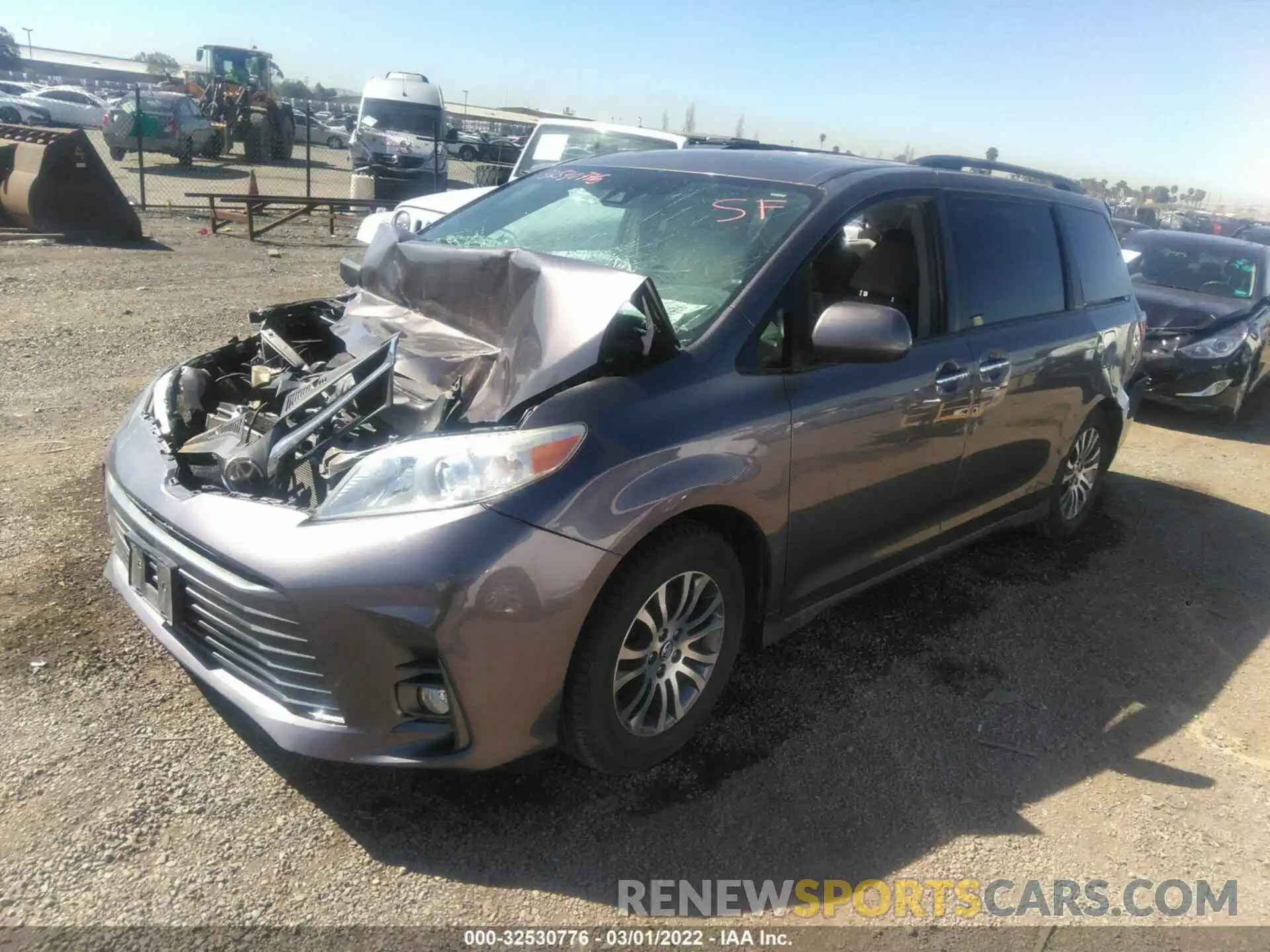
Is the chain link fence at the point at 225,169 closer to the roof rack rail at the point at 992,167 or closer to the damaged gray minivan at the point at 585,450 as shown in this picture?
the roof rack rail at the point at 992,167

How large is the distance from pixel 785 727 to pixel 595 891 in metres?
1.02

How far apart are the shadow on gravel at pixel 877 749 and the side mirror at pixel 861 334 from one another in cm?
130

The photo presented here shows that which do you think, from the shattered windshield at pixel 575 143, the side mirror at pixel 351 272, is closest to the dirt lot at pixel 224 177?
the shattered windshield at pixel 575 143

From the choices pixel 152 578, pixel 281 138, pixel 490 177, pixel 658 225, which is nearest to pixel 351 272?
pixel 658 225

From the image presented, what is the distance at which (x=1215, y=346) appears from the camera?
8.05 meters

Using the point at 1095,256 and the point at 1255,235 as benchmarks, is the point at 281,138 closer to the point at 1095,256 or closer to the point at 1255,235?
the point at 1255,235

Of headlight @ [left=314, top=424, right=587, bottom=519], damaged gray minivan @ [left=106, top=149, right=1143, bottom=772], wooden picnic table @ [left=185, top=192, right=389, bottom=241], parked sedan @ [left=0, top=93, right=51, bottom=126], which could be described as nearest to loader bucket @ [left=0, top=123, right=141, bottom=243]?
wooden picnic table @ [left=185, top=192, right=389, bottom=241]

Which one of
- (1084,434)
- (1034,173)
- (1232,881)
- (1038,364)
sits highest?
(1034,173)

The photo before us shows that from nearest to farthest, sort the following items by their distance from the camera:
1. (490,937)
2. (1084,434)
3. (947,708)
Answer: (490,937), (947,708), (1084,434)

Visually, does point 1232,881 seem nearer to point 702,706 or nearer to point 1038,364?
point 702,706

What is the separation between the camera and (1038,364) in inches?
163

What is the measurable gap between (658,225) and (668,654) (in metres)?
1.64

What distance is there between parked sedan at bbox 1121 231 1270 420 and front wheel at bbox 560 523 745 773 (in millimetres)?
6980

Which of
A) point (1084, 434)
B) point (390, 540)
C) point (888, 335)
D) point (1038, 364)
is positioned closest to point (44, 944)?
point (390, 540)
